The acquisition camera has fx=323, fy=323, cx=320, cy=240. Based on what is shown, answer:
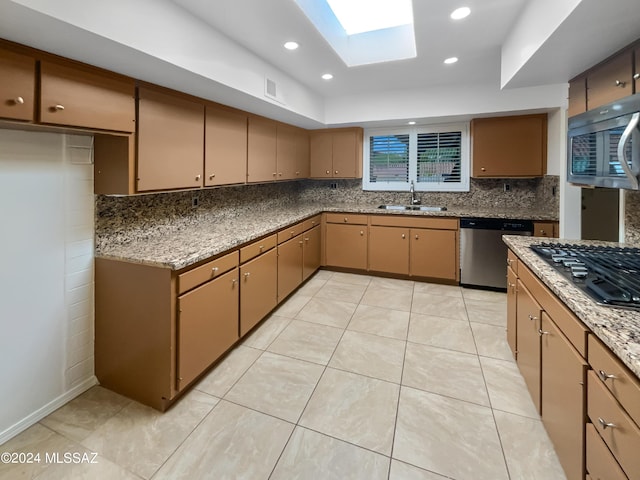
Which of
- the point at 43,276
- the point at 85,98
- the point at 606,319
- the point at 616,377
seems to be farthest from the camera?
the point at 43,276

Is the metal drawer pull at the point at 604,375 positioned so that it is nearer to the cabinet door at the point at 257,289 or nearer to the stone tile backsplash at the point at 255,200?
the cabinet door at the point at 257,289

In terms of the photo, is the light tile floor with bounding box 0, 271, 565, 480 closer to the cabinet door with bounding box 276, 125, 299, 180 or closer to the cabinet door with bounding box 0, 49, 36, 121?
the cabinet door with bounding box 0, 49, 36, 121

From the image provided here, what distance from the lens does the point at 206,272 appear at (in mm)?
2172

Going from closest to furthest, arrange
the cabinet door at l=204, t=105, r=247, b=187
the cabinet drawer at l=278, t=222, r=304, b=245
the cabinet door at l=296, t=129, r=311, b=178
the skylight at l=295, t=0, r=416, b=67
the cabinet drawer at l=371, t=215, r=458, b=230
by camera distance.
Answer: the skylight at l=295, t=0, r=416, b=67 < the cabinet door at l=204, t=105, r=247, b=187 < the cabinet drawer at l=278, t=222, r=304, b=245 < the cabinet drawer at l=371, t=215, r=458, b=230 < the cabinet door at l=296, t=129, r=311, b=178

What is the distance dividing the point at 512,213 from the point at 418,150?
5.17 ft

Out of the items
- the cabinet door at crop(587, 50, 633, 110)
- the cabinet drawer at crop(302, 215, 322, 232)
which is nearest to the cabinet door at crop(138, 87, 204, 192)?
the cabinet drawer at crop(302, 215, 322, 232)

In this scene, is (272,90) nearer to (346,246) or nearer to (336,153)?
(336,153)

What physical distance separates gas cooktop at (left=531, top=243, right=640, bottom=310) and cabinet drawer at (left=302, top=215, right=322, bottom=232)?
98.3 inches

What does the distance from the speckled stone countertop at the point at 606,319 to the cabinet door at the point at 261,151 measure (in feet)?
9.14

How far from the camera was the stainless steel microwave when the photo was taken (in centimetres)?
140

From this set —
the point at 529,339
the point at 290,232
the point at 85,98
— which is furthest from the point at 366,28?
the point at 529,339

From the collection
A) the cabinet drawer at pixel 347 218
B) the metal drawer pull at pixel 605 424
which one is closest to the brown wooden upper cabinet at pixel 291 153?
the cabinet drawer at pixel 347 218

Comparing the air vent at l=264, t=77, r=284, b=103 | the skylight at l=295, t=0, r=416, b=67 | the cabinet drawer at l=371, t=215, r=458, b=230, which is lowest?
the cabinet drawer at l=371, t=215, r=458, b=230

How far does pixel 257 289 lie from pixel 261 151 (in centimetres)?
161
